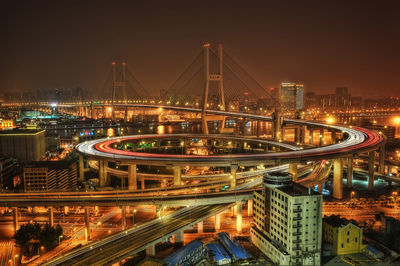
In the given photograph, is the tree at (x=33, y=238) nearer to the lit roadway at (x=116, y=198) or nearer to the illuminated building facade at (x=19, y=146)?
the lit roadway at (x=116, y=198)

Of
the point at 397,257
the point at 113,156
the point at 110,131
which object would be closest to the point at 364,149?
the point at 397,257

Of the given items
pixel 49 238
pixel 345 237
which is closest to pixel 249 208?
pixel 345 237

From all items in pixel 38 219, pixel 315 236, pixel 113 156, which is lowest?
pixel 38 219

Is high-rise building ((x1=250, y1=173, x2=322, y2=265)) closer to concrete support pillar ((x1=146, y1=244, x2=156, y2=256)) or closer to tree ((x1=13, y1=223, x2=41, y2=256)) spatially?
concrete support pillar ((x1=146, y1=244, x2=156, y2=256))

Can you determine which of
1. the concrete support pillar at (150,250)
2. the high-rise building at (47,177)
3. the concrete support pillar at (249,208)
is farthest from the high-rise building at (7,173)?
the concrete support pillar at (249,208)

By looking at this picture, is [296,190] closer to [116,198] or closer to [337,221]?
[337,221]

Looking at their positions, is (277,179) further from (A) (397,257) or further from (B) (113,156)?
(B) (113,156)
